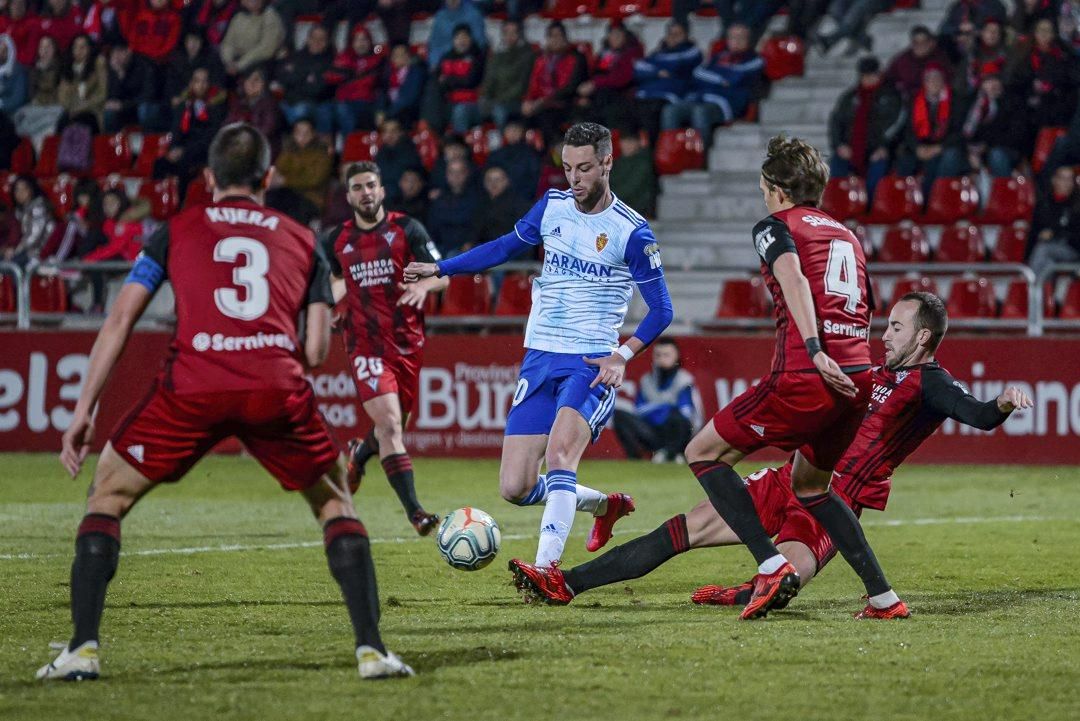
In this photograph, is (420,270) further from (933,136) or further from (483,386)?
(933,136)

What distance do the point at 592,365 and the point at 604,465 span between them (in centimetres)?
844

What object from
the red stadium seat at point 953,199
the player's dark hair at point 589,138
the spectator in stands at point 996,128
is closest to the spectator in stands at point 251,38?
the red stadium seat at point 953,199

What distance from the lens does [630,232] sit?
8.10 meters

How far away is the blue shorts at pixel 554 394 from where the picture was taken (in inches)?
318

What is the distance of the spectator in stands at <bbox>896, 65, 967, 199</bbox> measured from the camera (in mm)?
17891

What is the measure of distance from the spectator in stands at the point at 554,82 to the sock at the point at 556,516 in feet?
39.9

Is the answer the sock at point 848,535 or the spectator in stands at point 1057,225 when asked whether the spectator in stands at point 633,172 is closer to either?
the spectator in stands at point 1057,225

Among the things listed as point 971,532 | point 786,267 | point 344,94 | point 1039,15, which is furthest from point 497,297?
point 786,267

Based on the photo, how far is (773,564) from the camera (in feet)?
23.0

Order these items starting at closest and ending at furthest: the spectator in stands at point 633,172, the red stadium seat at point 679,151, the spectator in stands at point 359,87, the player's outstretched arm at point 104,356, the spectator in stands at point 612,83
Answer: the player's outstretched arm at point 104,356
the spectator in stands at point 633,172
the spectator in stands at point 612,83
the red stadium seat at point 679,151
the spectator in stands at point 359,87

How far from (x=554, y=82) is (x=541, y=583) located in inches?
518

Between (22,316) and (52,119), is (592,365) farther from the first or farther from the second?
(52,119)

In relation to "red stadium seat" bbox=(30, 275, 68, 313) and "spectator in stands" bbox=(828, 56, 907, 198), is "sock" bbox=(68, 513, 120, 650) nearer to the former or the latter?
"spectator in stands" bbox=(828, 56, 907, 198)

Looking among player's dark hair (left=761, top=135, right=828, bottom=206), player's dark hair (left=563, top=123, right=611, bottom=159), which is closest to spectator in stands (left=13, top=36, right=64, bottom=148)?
player's dark hair (left=563, top=123, right=611, bottom=159)
